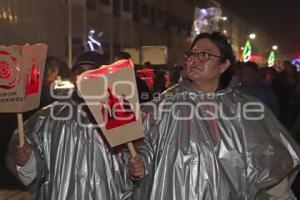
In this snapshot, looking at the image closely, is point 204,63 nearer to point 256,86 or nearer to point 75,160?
point 75,160

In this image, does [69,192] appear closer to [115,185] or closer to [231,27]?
[115,185]

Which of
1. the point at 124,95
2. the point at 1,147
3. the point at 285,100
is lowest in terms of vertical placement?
the point at 1,147

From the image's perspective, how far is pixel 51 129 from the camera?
3.55 m

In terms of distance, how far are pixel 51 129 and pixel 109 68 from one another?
57 centimetres

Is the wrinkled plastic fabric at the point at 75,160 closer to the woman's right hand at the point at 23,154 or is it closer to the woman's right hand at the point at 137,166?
the woman's right hand at the point at 23,154

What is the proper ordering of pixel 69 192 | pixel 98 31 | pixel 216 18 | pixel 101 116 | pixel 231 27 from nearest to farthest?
pixel 101 116 → pixel 69 192 → pixel 98 31 → pixel 216 18 → pixel 231 27

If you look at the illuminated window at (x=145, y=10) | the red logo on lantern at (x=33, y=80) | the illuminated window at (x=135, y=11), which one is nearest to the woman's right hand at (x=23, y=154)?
the red logo on lantern at (x=33, y=80)

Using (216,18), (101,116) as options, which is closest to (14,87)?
(101,116)

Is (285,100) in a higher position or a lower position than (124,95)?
lower

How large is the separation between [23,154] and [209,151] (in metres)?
1.07

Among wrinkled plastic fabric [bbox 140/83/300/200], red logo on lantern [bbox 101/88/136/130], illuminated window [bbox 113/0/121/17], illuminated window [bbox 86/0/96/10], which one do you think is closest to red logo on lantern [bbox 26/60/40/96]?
red logo on lantern [bbox 101/88/136/130]

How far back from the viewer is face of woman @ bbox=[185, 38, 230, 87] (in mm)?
3512

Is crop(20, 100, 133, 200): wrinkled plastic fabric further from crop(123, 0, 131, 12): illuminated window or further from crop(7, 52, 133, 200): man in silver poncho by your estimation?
crop(123, 0, 131, 12): illuminated window

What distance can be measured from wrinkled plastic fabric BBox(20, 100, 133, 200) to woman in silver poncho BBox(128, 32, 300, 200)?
24 centimetres
